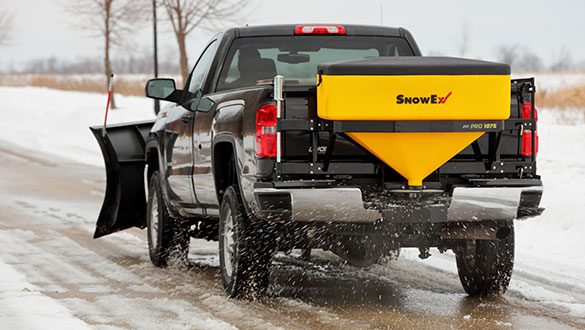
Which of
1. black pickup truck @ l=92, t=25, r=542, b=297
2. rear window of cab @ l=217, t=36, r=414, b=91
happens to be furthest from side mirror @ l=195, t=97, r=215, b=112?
rear window of cab @ l=217, t=36, r=414, b=91

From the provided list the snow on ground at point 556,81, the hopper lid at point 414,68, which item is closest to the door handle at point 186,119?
the hopper lid at point 414,68

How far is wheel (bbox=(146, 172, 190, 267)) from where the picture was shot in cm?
979

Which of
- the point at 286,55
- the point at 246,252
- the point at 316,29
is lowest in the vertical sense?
the point at 246,252

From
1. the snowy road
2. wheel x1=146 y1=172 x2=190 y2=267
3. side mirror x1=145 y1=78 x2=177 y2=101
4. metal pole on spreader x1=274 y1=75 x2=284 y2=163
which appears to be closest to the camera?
metal pole on spreader x1=274 y1=75 x2=284 y2=163

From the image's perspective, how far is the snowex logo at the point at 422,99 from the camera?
660 centimetres

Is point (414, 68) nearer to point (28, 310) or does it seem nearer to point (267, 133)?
point (267, 133)

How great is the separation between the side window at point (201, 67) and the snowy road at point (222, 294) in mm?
1547

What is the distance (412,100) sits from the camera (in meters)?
6.61

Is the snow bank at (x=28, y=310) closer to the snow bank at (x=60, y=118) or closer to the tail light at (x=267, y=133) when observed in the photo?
the tail light at (x=267, y=133)

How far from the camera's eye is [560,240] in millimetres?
11070

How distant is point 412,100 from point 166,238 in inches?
150

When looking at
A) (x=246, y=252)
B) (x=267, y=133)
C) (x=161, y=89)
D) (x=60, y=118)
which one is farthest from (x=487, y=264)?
(x=60, y=118)

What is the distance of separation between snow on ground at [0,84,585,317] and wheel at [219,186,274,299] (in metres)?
1.34

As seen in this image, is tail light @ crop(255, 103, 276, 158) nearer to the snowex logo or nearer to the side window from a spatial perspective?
the snowex logo
